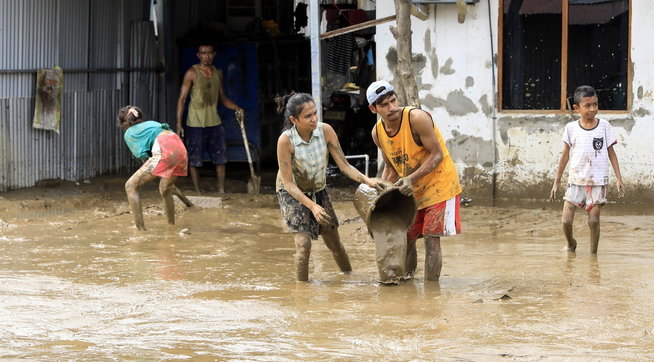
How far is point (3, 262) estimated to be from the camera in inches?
330

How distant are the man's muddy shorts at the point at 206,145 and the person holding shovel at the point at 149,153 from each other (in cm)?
302

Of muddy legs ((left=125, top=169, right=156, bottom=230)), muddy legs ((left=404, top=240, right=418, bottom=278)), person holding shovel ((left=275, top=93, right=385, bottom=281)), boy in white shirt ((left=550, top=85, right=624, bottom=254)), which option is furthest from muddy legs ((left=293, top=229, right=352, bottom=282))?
muddy legs ((left=125, top=169, right=156, bottom=230))

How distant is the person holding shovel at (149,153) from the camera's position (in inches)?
396

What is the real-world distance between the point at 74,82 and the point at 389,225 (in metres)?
7.31

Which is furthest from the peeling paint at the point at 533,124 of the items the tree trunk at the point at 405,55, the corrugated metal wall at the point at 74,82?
the corrugated metal wall at the point at 74,82

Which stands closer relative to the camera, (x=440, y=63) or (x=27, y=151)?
(x=440, y=63)

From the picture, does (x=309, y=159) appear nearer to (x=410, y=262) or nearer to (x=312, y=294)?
(x=312, y=294)

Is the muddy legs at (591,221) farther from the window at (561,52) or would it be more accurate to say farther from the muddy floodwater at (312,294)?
the window at (561,52)

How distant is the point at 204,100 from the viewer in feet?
43.9

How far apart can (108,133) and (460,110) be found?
501 centimetres

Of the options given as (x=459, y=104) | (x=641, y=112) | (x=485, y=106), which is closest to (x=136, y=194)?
(x=459, y=104)

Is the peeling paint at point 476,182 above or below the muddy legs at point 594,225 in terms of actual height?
above

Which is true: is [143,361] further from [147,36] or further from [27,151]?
[147,36]

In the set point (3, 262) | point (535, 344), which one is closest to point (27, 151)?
point (3, 262)
